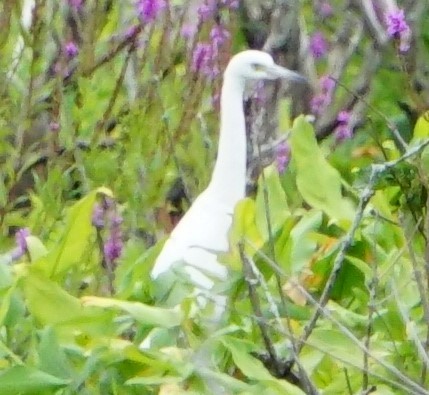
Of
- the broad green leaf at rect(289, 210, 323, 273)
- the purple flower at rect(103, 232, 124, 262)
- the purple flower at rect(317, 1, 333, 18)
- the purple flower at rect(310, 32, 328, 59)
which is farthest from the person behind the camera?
the purple flower at rect(317, 1, 333, 18)

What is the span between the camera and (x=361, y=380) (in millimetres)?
1270

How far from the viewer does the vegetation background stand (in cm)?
121

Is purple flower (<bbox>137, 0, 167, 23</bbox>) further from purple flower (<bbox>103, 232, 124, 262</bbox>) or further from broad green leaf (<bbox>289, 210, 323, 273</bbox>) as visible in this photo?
broad green leaf (<bbox>289, 210, 323, 273</bbox>)

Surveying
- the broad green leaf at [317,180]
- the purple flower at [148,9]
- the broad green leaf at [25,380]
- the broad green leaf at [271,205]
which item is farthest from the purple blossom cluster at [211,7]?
the broad green leaf at [25,380]

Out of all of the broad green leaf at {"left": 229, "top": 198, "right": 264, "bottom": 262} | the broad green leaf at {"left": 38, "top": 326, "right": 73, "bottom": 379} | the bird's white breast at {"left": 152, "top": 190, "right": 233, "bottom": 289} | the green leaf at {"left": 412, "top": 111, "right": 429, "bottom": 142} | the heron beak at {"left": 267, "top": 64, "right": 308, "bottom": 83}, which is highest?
the heron beak at {"left": 267, "top": 64, "right": 308, "bottom": 83}

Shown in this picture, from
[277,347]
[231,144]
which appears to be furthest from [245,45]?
[277,347]

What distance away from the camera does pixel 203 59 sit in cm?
284

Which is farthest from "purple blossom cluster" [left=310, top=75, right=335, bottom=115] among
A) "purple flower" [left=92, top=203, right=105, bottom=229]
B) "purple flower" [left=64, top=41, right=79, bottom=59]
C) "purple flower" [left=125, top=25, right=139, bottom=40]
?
"purple flower" [left=92, top=203, right=105, bottom=229]

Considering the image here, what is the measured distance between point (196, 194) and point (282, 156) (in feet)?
1.27

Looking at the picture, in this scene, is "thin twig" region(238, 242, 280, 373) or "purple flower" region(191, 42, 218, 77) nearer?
"thin twig" region(238, 242, 280, 373)

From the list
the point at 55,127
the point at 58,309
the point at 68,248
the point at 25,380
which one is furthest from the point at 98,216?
the point at 25,380

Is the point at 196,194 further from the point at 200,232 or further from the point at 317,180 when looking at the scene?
the point at 317,180

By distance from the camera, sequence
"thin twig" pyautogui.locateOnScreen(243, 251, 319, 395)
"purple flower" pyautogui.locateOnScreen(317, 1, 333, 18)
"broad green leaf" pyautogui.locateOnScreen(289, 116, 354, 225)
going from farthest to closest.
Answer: "purple flower" pyautogui.locateOnScreen(317, 1, 333, 18)
"broad green leaf" pyautogui.locateOnScreen(289, 116, 354, 225)
"thin twig" pyautogui.locateOnScreen(243, 251, 319, 395)

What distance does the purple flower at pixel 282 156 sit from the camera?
2.92 m
